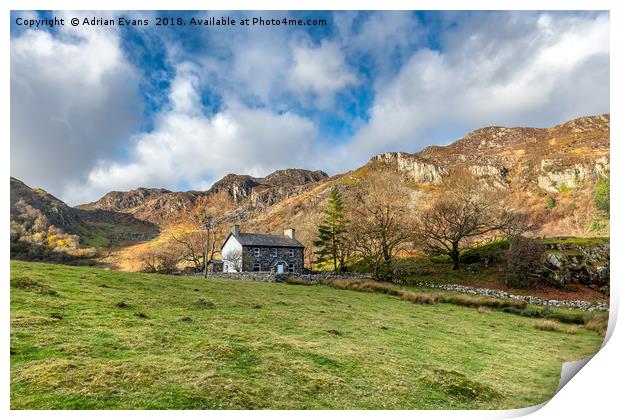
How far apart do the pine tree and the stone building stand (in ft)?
10.6

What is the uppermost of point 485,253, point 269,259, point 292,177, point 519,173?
point 519,173

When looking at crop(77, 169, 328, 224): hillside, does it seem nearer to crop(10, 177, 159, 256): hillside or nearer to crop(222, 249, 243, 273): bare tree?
crop(10, 177, 159, 256): hillside

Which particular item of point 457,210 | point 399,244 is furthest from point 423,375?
point 457,210

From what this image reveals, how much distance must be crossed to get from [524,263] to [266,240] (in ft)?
56.7

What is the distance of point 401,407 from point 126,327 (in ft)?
17.1

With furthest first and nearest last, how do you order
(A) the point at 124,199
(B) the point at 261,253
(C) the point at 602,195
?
(B) the point at 261,253, (C) the point at 602,195, (A) the point at 124,199

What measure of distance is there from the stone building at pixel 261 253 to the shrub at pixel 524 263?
14.7 m

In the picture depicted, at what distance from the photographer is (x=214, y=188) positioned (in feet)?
32.7

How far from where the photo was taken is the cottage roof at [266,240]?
26234 millimetres

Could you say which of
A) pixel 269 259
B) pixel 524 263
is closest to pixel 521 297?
pixel 524 263

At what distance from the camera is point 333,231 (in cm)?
2538

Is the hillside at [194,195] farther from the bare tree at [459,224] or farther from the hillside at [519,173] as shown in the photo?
the bare tree at [459,224]

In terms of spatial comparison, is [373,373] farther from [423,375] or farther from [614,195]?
[614,195]

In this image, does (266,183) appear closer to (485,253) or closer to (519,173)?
(485,253)
